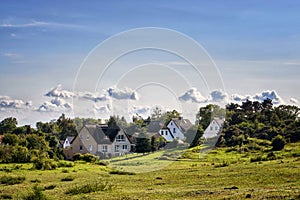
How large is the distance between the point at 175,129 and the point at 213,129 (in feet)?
27.3

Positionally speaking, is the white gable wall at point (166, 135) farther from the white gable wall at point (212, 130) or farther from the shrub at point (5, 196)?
the shrub at point (5, 196)

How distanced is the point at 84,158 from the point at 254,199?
130ft

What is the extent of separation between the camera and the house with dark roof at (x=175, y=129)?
52.8 m

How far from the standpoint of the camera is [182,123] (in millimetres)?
52781

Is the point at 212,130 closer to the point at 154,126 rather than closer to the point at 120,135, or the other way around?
the point at 154,126

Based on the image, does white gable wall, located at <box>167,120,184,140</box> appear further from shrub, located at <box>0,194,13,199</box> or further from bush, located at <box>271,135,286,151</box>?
shrub, located at <box>0,194,13,199</box>

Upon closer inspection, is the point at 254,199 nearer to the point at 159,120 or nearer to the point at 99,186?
the point at 99,186

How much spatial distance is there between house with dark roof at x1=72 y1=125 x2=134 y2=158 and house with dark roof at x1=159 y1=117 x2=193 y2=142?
4823 mm

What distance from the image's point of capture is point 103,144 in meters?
62.2

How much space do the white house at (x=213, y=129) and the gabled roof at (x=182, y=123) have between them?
5243mm

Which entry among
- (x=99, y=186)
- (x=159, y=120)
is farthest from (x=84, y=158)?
(x=99, y=186)

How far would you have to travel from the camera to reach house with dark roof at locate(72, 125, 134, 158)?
59.7m

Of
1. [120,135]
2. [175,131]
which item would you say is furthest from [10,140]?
[175,131]

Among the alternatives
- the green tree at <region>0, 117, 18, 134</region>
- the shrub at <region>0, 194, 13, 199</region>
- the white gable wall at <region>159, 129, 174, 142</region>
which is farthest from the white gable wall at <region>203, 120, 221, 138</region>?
the green tree at <region>0, 117, 18, 134</region>
